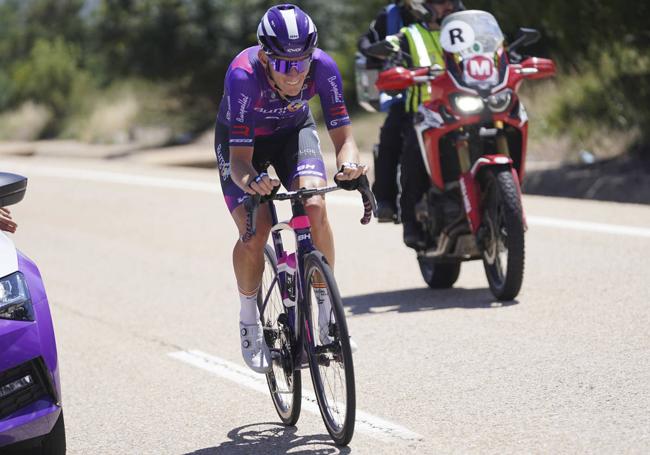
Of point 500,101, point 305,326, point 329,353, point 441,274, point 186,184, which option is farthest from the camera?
point 186,184

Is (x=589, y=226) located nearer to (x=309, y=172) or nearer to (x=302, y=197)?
(x=309, y=172)

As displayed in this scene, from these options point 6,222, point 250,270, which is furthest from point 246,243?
point 6,222

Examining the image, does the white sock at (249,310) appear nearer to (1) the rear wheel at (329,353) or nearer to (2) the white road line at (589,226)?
(1) the rear wheel at (329,353)

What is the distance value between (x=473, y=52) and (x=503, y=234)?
1.30 m

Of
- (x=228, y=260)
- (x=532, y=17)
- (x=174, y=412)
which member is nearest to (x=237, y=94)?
(x=174, y=412)

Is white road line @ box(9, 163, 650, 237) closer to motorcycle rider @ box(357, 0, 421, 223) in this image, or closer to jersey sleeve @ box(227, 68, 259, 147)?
motorcycle rider @ box(357, 0, 421, 223)

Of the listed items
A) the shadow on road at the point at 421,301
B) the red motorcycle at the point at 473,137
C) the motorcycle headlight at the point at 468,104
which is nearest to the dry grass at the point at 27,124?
the shadow on road at the point at 421,301

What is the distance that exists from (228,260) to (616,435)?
23.5 feet

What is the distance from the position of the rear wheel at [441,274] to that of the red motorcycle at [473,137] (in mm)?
390

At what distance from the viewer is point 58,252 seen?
537 inches

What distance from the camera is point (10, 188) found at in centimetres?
548

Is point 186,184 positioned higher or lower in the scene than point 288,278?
lower

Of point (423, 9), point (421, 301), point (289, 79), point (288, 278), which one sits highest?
point (423, 9)

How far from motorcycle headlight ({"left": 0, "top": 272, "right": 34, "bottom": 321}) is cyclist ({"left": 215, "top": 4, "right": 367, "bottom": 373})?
121 cm
